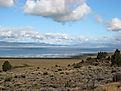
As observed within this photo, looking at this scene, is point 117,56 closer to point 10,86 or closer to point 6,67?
point 6,67

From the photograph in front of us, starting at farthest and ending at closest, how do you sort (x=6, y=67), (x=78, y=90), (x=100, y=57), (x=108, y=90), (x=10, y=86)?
(x=100, y=57) < (x=6, y=67) < (x=10, y=86) < (x=78, y=90) < (x=108, y=90)

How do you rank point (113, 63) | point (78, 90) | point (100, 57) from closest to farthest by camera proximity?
point (78, 90)
point (113, 63)
point (100, 57)

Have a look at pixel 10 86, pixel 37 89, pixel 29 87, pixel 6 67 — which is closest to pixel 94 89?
pixel 37 89

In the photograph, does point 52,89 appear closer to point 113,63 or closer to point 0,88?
point 0,88

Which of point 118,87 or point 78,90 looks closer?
point 118,87

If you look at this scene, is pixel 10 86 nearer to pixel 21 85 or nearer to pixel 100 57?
pixel 21 85

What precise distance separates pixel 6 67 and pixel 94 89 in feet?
106

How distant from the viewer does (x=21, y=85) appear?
24844 millimetres

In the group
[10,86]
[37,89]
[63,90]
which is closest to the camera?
[63,90]

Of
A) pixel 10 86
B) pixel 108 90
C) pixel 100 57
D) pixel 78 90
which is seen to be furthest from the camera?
pixel 100 57

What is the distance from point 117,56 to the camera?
4625 cm

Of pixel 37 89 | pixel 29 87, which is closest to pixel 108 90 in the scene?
pixel 37 89

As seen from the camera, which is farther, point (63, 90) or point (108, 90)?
point (63, 90)

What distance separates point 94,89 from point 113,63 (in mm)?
27237
